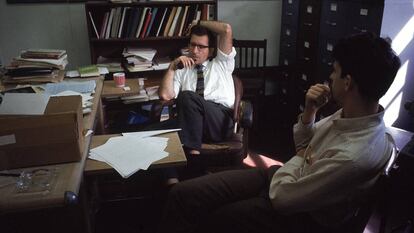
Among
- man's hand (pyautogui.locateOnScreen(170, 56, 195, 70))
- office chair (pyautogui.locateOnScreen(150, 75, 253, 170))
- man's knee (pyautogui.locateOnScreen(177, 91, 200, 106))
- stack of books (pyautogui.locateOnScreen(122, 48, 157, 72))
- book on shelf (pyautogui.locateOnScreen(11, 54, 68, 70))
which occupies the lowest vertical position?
office chair (pyautogui.locateOnScreen(150, 75, 253, 170))

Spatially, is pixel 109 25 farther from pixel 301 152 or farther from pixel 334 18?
pixel 301 152

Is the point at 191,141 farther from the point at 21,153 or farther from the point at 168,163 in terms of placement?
the point at 21,153

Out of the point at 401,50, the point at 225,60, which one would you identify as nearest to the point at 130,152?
the point at 225,60

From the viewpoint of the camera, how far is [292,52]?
3789 millimetres

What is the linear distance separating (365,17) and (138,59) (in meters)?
1.81

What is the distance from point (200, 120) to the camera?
2.29 metres

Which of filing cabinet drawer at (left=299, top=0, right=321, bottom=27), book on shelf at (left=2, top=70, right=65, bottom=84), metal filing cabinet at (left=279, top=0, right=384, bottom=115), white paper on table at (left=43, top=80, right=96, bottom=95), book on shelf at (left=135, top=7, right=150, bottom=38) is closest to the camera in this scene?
white paper on table at (left=43, top=80, right=96, bottom=95)

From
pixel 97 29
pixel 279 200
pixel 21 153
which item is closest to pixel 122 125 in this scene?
pixel 97 29

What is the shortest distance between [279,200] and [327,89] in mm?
511

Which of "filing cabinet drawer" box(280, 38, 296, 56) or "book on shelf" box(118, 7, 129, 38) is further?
"filing cabinet drawer" box(280, 38, 296, 56)

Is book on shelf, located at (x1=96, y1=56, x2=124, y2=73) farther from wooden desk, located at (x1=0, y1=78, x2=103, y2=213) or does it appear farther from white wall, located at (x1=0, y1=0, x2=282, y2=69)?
wooden desk, located at (x1=0, y1=78, x2=103, y2=213)

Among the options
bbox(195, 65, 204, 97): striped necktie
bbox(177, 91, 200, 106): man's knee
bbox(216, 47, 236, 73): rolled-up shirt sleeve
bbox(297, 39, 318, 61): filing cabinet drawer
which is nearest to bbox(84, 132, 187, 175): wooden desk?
bbox(177, 91, 200, 106): man's knee

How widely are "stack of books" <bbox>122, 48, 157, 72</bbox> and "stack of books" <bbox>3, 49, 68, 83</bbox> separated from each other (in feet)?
2.31

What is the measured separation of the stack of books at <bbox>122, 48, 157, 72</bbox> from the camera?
3.12 m
